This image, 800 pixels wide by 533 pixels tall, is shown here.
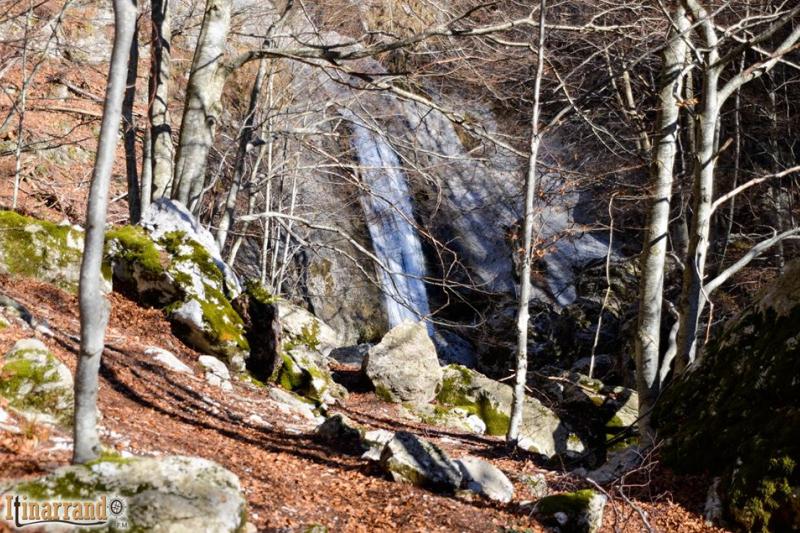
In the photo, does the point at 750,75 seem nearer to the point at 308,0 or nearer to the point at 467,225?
the point at 308,0

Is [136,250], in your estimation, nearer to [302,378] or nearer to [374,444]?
[302,378]

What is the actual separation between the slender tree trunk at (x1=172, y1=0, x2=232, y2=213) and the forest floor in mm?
1481

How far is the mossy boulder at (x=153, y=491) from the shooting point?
2.49 m

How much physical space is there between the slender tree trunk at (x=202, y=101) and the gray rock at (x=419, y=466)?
4015mm


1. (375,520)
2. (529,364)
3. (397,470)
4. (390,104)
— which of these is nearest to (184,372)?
(397,470)

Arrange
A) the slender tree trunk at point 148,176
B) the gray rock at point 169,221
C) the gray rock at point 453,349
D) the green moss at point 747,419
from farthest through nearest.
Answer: the gray rock at point 453,349 < the slender tree trunk at point 148,176 < the gray rock at point 169,221 < the green moss at point 747,419

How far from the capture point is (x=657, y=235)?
636cm

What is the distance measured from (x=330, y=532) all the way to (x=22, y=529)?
154 cm

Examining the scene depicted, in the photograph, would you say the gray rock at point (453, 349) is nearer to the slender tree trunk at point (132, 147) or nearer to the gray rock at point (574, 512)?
the slender tree trunk at point (132, 147)

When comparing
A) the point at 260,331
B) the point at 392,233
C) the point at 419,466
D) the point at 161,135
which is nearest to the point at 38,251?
the point at 161,135

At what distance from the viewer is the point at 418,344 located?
10570 millimetres

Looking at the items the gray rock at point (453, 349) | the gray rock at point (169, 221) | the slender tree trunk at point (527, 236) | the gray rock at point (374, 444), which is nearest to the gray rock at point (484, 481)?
the gray rock at point (374, 444)

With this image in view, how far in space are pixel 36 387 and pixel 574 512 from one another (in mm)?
3276

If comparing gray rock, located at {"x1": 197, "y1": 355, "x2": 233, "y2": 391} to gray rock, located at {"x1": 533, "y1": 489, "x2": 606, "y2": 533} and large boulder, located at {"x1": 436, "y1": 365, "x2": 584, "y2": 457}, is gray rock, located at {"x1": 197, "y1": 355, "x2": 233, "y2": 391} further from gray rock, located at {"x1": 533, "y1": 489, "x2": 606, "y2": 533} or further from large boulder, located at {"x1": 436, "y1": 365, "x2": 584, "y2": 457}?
large boulder, located at {"x1": 436, "y1": 365, "x2": 584, "y2": 457}
